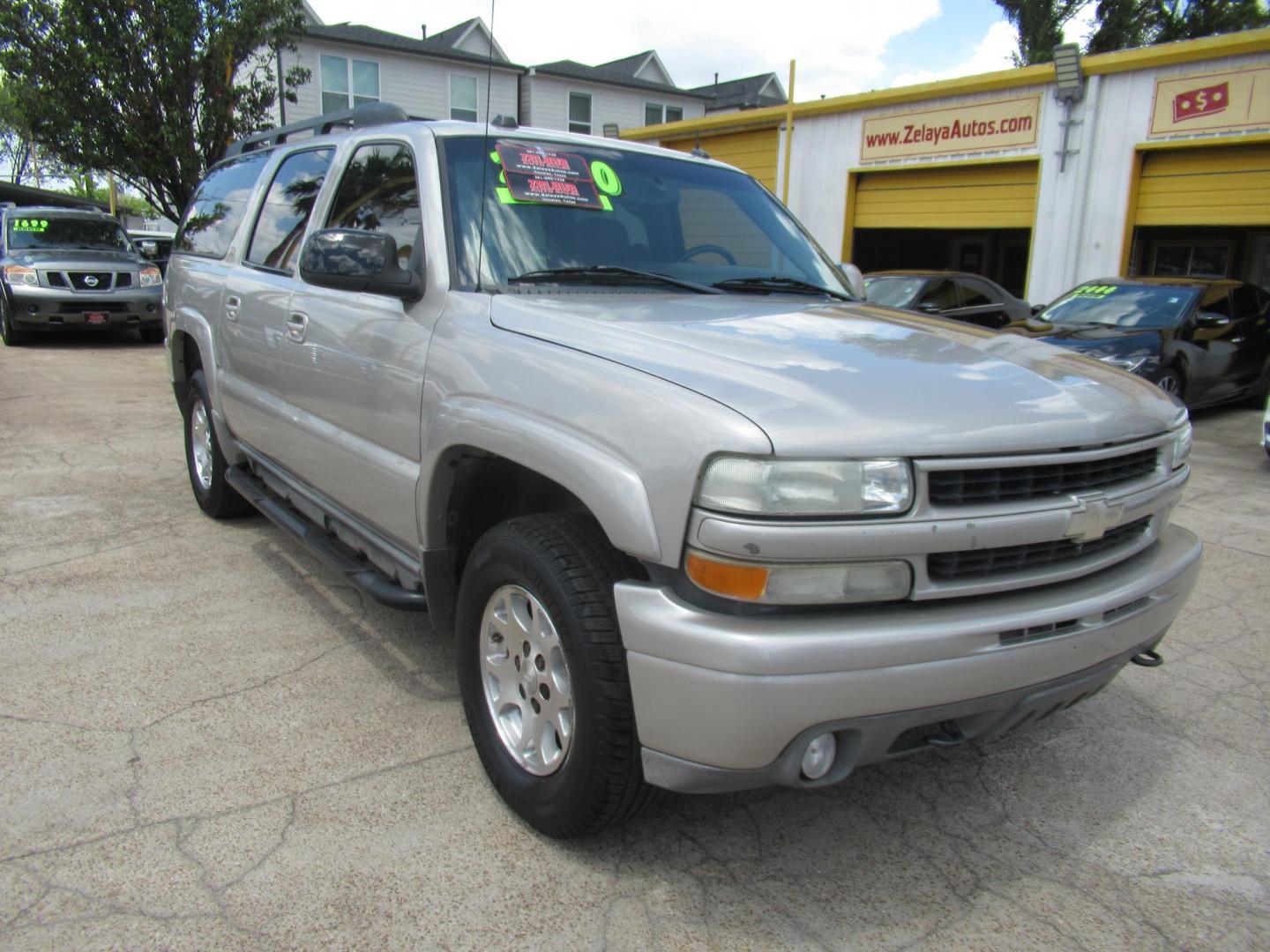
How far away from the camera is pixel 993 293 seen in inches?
504

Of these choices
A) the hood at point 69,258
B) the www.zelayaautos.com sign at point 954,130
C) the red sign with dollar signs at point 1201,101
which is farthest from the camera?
the www.zelayaautos.com sign at point 954,130

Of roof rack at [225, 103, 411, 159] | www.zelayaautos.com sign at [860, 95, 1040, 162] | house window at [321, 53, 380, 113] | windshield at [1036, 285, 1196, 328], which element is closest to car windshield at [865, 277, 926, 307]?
windshield at [1036, 285, 1196, 328]

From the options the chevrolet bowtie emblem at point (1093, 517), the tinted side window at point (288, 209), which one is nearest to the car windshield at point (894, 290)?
the tinted side window at point (288, 209)

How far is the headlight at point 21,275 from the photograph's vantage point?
13523mm

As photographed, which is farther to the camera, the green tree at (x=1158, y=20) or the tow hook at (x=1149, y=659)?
the green tree at (x=1158, y=20)

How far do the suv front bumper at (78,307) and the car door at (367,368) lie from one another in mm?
11874

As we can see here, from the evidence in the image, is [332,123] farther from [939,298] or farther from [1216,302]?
[1216,302]

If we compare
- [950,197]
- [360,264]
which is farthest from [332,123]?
[950,197]

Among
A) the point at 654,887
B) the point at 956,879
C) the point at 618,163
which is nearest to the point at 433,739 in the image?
the point at 654,887

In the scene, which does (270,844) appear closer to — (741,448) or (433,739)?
(433,739)

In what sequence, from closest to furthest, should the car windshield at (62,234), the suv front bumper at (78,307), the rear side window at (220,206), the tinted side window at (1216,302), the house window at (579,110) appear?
the rear side window at (220,206), the tinted side window at (1216,302), the suv front bumper at (78,307), the car windshield at (62,234), the house window at (579,110)

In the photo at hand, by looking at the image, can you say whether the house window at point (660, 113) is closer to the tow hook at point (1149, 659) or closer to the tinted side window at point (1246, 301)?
the tinted side window at point (1246, 301)

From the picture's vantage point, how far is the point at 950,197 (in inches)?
655

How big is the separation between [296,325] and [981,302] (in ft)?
34.7
